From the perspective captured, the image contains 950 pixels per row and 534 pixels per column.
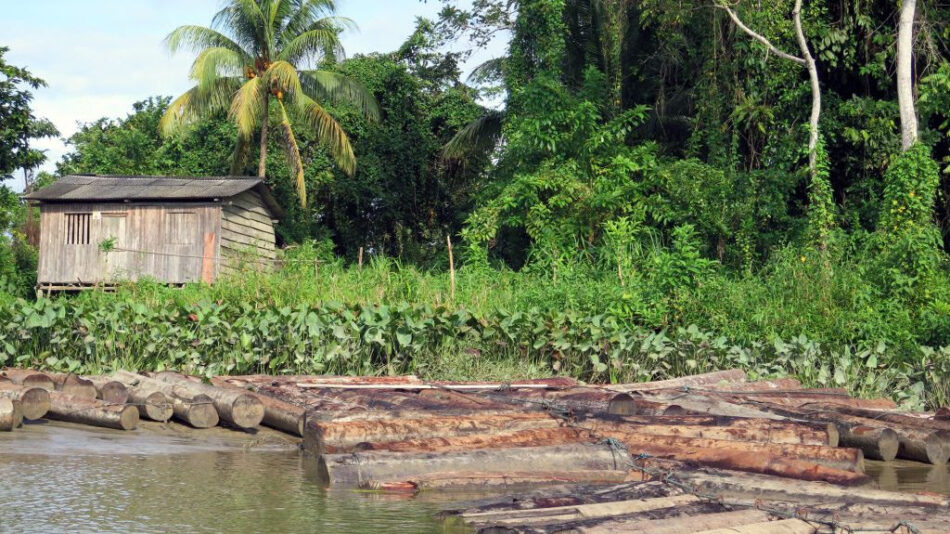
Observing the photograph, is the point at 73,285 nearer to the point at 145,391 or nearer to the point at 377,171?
the point at 377,171

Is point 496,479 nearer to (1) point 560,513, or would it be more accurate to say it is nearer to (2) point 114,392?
(1) point 560,513

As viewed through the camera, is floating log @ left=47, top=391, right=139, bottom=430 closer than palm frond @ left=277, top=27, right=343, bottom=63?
Yes

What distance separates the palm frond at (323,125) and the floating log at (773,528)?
22.0 meters

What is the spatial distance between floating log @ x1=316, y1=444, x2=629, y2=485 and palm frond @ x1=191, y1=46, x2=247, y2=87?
19.8m

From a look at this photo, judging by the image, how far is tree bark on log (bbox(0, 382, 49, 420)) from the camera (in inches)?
344

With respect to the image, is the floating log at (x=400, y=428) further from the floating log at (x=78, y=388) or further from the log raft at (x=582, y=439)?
the floating log at (x=78, y=388)

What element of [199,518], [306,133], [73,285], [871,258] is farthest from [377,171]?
[199,518]

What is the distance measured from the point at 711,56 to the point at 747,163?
2468 millimetres

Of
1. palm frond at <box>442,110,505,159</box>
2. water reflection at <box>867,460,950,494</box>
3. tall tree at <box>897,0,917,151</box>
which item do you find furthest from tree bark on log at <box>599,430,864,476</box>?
palm frond at <box>442,110,505,159</box>

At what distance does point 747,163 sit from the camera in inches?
810

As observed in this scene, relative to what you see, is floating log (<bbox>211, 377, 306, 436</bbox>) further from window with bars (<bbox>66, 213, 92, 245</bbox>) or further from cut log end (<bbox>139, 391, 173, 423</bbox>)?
window with bars (<bbox>66, 213, 92, 245</bbox>)

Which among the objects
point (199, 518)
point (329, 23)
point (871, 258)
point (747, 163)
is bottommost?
point (199, 518)

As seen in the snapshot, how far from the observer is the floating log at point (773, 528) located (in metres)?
5.05

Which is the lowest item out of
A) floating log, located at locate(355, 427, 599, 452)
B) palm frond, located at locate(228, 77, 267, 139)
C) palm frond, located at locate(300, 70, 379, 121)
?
floating log, located at locate(355, 427, 599, 452)
